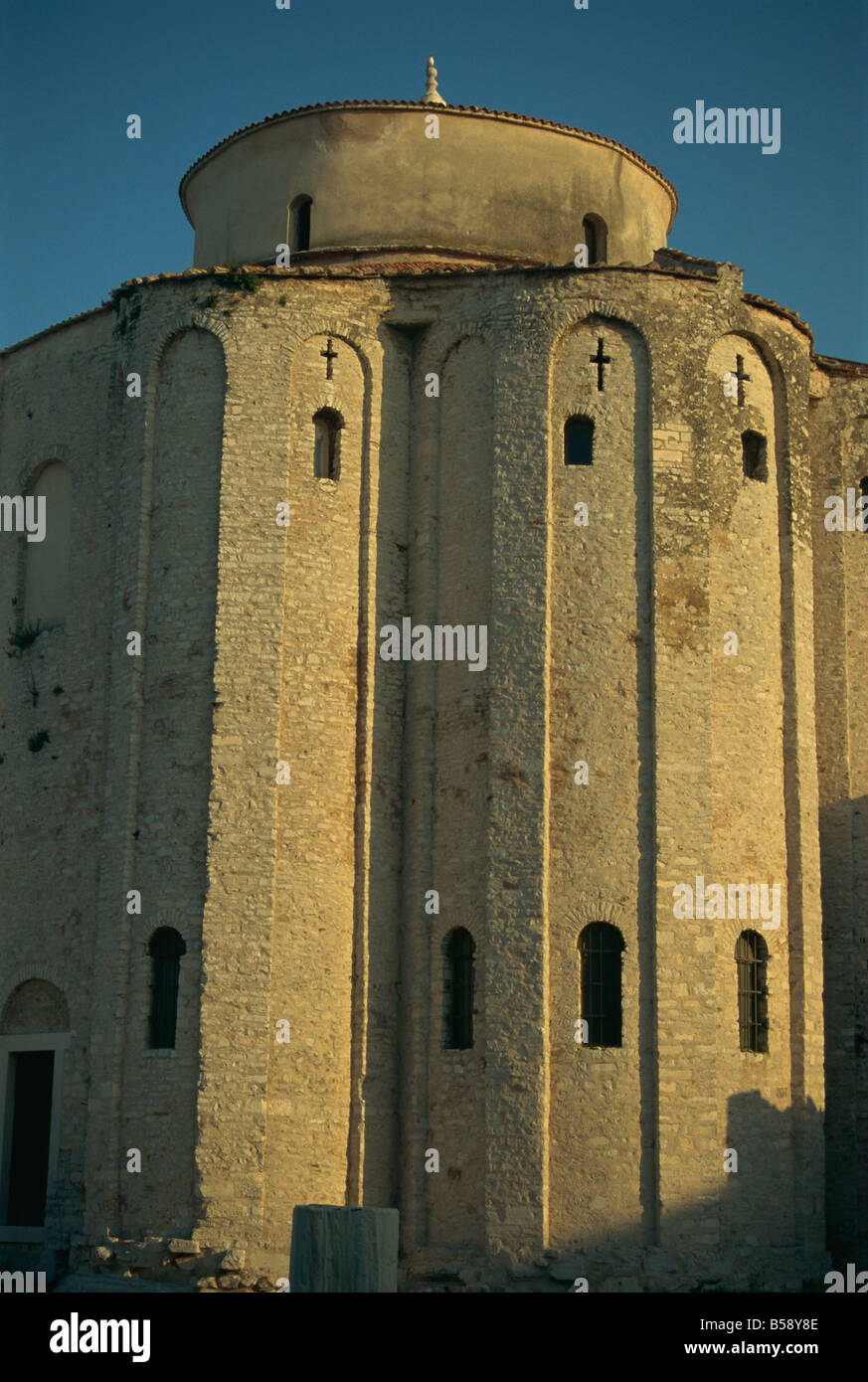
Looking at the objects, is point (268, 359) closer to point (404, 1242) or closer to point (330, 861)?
point (330, 861)

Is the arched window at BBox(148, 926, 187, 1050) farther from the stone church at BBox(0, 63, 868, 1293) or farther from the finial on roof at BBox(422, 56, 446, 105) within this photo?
the finial on roof at BBox(422, 56, 446, 105)

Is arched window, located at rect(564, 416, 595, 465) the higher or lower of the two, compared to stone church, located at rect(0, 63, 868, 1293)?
higher

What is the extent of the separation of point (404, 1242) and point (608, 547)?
890 cm

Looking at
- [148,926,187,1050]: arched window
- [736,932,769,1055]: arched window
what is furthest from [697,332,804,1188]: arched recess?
[148,926,187,1050]: arched window

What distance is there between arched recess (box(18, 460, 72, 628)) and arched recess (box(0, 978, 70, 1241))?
17.6ft

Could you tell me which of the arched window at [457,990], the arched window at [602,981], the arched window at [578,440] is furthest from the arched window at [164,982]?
the arched window at [578,440]

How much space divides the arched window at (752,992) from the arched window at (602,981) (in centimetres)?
172

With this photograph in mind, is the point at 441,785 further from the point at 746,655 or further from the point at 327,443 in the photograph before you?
the point at 327,443

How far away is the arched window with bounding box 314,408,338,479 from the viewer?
23875mm

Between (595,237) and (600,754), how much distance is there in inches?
359

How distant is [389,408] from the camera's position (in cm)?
2433

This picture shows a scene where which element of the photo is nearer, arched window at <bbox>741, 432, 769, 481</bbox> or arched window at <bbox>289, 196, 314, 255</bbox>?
arched window at <bbox>741, 432, 769, 481</bbox>

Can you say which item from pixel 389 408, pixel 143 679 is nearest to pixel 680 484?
pixel 389 408

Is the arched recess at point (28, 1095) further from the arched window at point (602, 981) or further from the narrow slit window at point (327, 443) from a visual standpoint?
the narrow slit window at point (327, 443)
